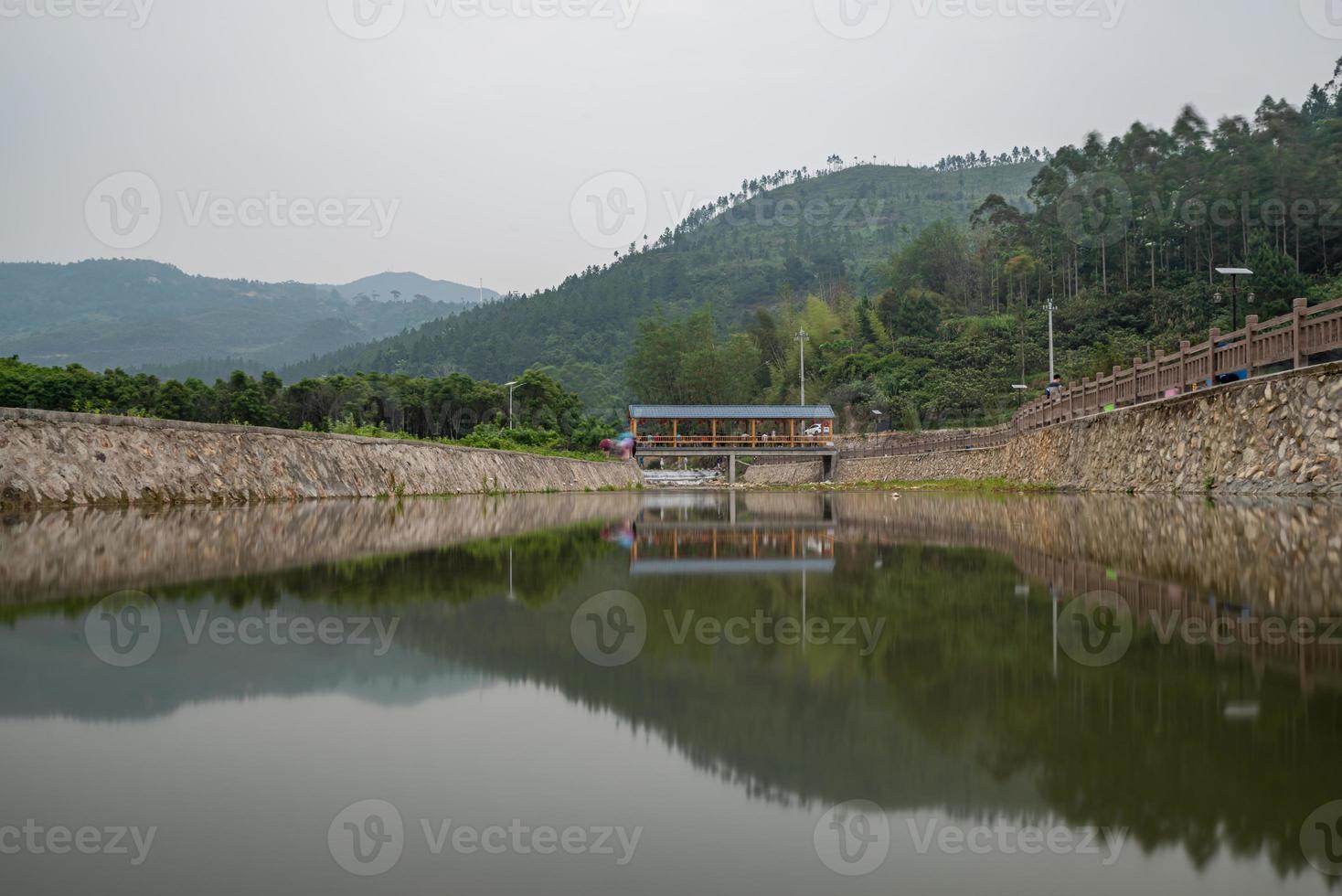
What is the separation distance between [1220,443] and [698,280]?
131 m

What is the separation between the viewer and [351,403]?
44281 mm

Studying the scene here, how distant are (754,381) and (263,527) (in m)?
67.1

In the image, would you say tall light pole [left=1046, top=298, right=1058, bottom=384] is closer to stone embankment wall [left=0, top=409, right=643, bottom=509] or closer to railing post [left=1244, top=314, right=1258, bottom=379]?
railing post [left=1244, top=314, right=1258, bottom=379]

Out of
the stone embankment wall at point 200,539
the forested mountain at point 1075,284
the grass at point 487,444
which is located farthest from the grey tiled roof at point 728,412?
the stone embankment wall at point 200,539

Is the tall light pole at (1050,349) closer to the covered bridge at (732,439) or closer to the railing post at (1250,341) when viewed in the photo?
the covered bridge at (732,439)

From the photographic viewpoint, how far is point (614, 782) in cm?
240

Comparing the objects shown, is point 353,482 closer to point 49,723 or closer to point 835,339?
point 49,723

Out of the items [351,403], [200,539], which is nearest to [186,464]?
[200,539]

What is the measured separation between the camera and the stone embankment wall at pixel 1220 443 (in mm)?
12988

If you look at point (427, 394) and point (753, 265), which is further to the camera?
point (753, 265)

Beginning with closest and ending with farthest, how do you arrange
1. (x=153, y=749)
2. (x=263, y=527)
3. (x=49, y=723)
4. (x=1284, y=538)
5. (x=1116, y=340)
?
(x=153, y=749)
(x=49, y=723)
(x=1284, y=538)
(x=263, y=527)
(x=1116, y=340)

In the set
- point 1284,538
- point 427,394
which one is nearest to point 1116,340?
point 427,394

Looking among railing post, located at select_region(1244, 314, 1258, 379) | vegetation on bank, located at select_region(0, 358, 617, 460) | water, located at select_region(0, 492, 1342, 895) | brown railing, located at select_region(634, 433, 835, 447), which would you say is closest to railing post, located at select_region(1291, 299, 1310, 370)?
railing post, located at select_region(1244, 314, 1258, 379)

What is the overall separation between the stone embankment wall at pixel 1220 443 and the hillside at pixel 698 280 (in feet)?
254
